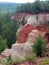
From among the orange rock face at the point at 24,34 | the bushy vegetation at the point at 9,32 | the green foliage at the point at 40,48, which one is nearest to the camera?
the green foliage at the point at 40,48

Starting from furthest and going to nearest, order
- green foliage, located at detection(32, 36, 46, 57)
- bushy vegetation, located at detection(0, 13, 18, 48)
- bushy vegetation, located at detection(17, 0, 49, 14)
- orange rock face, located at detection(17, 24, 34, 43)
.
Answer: bushy vegetation, located at detection(17, 0, 49, 14)
bushy vegetation, located at detection(0, 13, 18, 48)
orange rock face, located at detection(17, 24, 34, 43)
green foliage, located at detection(32, 36, 46, 57)

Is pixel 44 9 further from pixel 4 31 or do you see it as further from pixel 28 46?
pixel 28 46

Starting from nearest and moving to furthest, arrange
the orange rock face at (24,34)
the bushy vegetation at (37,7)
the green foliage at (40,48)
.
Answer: the green foliage at (40,48) < the orange rock face at (24,34) < the bushy vegetation at (37,7)

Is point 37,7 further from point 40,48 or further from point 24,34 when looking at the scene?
point 40,48

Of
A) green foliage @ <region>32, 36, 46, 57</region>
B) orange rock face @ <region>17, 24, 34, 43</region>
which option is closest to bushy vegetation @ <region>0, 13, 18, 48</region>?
orange rock face @ <region>17, 24, 34, 43</region>

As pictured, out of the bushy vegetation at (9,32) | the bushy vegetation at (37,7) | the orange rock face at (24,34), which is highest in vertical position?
the bushy vegetation at (37,7)

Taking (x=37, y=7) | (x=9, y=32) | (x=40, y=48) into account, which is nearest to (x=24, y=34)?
(x=40, y=48)

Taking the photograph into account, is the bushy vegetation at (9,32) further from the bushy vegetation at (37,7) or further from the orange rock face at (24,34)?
the orange rock face at (24,34)

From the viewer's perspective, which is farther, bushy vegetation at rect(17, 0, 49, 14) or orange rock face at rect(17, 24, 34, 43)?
bushy vegetation at rect(17, 0, 49, 14)

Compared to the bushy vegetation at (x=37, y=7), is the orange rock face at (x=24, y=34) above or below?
below

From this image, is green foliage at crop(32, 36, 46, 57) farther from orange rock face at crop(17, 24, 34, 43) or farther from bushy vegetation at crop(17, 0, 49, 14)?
bushy vegetation at crop(17, 0, 49, 14)

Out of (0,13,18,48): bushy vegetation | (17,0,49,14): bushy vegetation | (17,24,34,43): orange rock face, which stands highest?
(17,0,49,14): bushy vegetation

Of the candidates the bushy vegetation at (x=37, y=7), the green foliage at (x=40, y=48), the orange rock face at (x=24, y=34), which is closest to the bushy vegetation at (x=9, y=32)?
the bushy vegetation at (x=37, y=7)

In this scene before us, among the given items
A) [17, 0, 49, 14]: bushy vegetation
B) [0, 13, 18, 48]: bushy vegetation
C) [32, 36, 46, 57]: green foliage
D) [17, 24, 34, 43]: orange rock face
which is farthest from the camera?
[17, 0, 49, 14]: bushy vegetation
